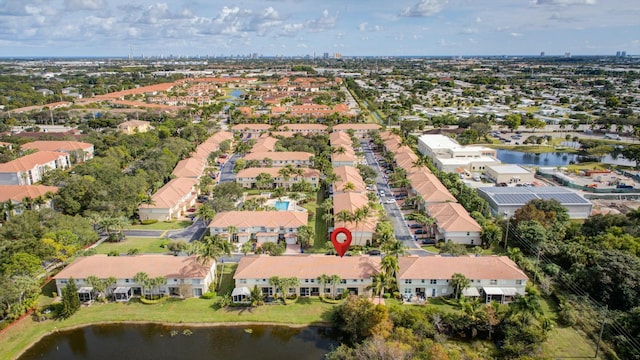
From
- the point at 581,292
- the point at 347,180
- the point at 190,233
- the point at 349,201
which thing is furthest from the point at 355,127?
the point at 581,292

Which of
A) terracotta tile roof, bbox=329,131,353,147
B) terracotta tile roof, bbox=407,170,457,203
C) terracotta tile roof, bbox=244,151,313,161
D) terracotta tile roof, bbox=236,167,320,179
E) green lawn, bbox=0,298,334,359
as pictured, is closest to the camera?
green lawn, bbox=0,298,334,359

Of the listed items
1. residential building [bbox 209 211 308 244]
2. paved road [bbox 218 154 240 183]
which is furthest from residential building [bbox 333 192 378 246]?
paved road [bbox 218 154 240 183]

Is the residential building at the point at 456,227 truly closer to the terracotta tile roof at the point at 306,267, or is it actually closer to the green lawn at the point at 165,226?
the terracotta tile roof at the point at 306,267

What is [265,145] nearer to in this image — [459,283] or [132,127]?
[132,127]

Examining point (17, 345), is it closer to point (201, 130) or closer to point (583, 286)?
point (583, 286)

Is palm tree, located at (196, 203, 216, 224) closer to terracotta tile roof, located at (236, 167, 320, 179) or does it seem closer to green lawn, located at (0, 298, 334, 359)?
green lawn, located at (0, 298, 334, 359)

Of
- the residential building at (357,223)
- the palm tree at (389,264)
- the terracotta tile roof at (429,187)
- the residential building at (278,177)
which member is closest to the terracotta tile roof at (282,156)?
the residential building at (278,177)

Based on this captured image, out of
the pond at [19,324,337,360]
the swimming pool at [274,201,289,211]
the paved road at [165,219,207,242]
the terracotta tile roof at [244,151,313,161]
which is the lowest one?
the pond at [19,324,337,360]
